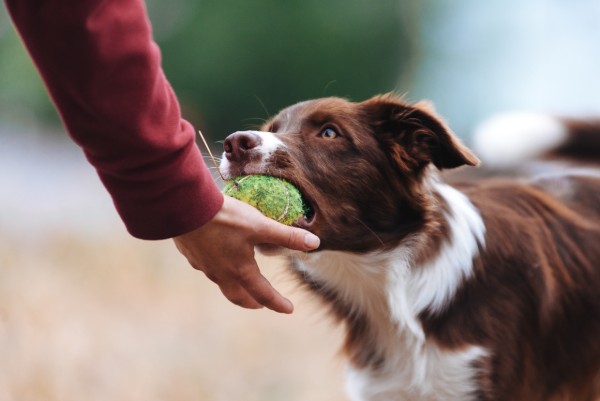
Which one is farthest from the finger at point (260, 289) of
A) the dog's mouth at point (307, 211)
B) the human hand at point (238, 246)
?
the dog's mouth at point (307, 211)

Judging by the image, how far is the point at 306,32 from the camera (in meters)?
10.3

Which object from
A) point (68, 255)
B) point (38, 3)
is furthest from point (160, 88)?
point (68, 255)

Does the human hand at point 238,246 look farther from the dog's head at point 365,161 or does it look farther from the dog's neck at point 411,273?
the dog's neck at point 411,273

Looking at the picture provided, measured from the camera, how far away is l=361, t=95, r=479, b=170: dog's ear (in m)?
2.93

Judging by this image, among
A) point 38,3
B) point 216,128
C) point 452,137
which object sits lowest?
point 216,128

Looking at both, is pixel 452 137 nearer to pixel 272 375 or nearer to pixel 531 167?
pixel 531 167

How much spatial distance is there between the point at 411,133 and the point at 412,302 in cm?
62

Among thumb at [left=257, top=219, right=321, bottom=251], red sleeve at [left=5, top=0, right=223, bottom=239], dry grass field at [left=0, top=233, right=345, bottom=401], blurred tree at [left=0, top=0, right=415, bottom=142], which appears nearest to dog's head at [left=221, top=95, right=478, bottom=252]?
thumb at [left=257, top=219, right=321, bottom=251]

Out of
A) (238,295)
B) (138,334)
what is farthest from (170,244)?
(238,295)

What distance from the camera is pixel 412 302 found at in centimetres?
314

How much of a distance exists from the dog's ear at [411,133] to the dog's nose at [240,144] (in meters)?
0.59

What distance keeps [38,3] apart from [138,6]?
0.65 feet

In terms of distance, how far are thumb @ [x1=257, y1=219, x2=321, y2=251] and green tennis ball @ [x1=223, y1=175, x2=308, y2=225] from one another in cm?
22

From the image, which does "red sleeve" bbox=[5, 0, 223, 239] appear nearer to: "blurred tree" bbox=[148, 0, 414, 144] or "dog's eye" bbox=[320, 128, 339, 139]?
"dog's eye" bbox=[320, 128, 339, 139]
